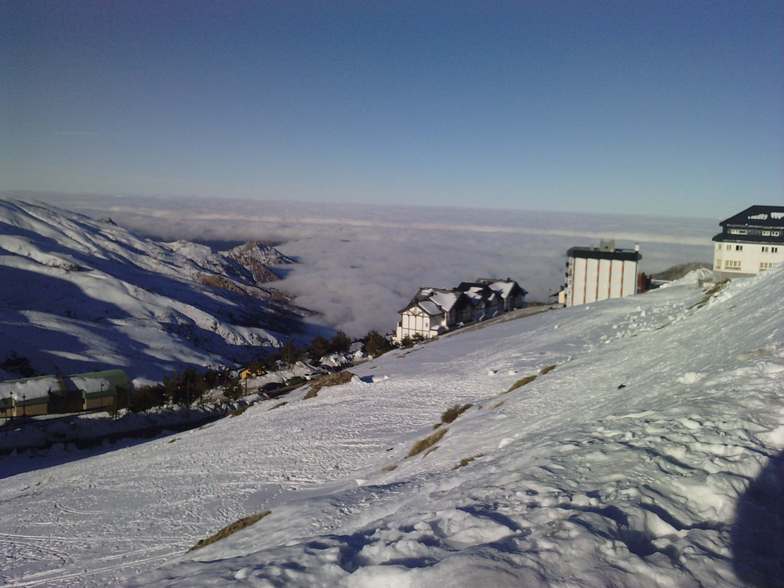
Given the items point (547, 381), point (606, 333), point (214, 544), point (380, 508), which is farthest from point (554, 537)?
point (606, 333)

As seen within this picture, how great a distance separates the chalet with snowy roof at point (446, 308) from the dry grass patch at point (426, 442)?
41.4m

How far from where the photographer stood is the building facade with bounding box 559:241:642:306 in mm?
48594

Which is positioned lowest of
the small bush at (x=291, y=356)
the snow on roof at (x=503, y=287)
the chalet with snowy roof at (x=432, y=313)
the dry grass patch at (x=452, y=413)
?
the small bush at (x=291, y=356)

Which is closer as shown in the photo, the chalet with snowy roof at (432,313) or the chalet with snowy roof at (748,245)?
the chalet with snowy roof at (748,245)

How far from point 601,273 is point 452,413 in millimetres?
39068

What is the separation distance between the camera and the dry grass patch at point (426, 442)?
12781 millimetres

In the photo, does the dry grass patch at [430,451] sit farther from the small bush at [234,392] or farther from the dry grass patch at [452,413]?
the small bush at [234,392]

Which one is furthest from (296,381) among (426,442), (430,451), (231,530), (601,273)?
(231,530)

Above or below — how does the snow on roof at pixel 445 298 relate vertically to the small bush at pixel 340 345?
above

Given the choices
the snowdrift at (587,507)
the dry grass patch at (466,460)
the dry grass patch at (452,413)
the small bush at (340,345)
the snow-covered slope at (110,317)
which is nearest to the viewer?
the snowdrift at (587,507)

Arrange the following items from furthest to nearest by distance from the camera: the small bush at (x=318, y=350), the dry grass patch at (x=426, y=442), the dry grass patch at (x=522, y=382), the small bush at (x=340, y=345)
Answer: the small bush at (x=340, y=345), the small bush at (x=318, y=350), the dry grass patch at (x=522, y=382), the dry grass patch at (x=426, y=442)

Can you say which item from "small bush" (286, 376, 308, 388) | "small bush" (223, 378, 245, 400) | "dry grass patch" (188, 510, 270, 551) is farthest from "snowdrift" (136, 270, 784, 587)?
"small bush" (223, 378, 245, 400)

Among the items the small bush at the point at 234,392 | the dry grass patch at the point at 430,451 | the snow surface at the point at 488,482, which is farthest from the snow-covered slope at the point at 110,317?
the dry grass patch at the point at 430,451

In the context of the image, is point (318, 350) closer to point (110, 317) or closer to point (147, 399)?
point (147, 399)
